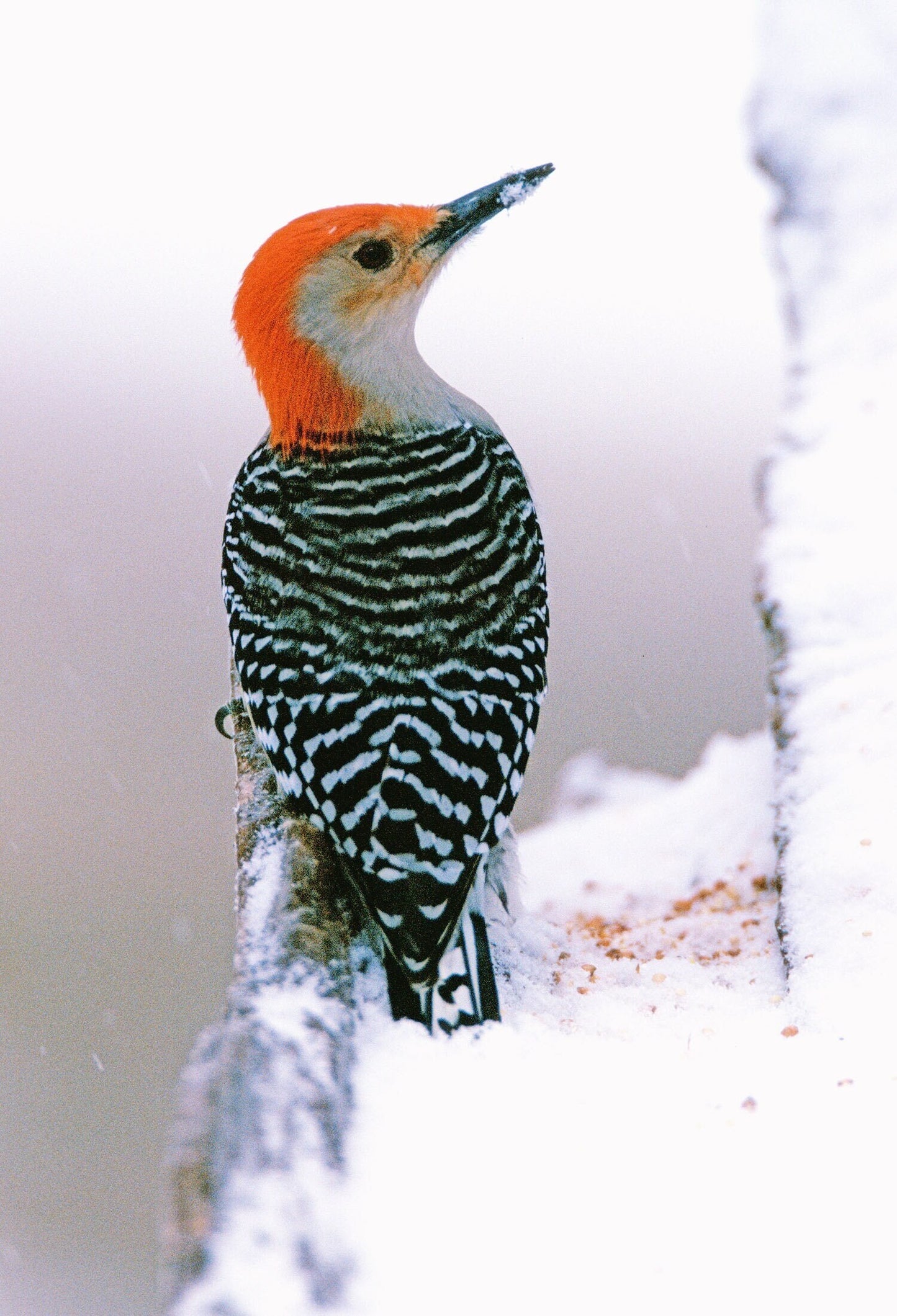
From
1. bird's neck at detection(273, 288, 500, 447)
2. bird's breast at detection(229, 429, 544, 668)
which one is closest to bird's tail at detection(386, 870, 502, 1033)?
bird's breast at detection(229, 429, 544, 668)

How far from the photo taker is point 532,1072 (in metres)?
1.95

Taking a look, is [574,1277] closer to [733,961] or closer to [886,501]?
[733,961]

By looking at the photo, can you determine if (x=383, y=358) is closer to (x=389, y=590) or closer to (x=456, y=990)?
(x=389, y=590)

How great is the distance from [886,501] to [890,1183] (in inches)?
88.8

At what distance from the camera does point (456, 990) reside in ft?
6.65

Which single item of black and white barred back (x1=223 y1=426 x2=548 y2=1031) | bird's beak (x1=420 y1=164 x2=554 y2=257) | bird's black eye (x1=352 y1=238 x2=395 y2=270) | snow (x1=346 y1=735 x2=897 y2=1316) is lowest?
snow (x1=346 y1=735 x2=897 y2=1316)

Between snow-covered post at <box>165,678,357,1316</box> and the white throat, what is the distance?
1036 millimetres

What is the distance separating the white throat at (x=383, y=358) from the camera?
2.36 metres

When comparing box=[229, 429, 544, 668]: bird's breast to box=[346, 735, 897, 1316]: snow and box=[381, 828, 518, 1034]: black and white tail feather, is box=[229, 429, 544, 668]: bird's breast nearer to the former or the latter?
box=[381, 828, 518, 1034]: black and white tail feather

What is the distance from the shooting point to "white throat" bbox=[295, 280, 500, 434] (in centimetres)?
236

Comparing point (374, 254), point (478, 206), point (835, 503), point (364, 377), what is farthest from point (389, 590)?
point (835, 503)

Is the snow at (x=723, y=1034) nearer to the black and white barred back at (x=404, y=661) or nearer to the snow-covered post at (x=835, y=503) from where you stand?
the snow-covered post at (x=835, y=503)

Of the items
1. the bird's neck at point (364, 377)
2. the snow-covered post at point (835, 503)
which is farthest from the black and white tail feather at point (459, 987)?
the bird's neck at point (364, 377)

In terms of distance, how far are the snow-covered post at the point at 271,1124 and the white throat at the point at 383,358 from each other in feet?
3.40
